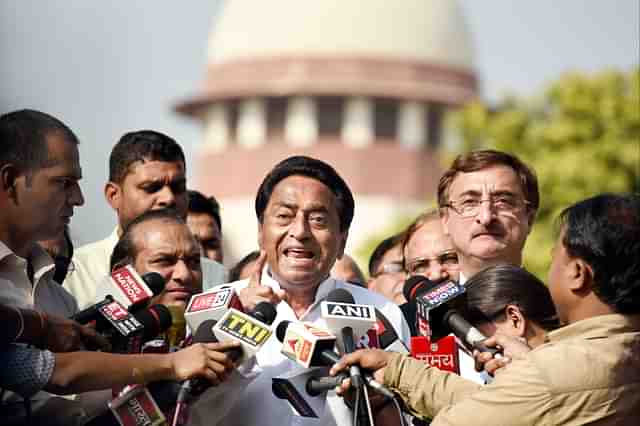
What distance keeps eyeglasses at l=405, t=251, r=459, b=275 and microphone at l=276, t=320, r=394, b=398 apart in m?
1.85

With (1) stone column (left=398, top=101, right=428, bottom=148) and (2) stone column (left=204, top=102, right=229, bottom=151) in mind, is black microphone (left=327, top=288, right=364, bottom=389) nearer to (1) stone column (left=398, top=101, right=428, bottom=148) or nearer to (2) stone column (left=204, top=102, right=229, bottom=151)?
(1) stone column (left=398, top=101, right=428, bottom=148)

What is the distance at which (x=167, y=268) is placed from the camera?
6.16 metres

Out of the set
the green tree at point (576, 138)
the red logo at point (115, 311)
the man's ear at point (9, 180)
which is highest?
the man's ear at point (9, 180)

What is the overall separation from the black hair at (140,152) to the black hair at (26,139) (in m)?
1.76

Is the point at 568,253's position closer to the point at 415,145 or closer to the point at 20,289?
the point at 20,289

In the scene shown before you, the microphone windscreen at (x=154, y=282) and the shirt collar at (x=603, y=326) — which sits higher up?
the microphone windscreen at (x=154, y=282)

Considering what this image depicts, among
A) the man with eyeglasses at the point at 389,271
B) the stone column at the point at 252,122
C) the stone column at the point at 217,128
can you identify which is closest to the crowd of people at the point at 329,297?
the man with eyeglasses at the point at 389,271

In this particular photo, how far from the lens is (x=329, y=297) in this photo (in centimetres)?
541

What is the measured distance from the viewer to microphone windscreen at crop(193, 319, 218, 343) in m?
5.09

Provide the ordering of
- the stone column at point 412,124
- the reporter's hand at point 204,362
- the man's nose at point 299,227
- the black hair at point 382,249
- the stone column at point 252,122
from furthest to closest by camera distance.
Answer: the stone column at point 412,124 → the stone column at point 252,122 → the black hair at point 382,249 → the man's nose at point 299,227 → the reporter's hand at point 204,362

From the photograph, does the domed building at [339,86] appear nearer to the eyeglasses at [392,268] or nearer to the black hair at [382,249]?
the black hair at [382,249]

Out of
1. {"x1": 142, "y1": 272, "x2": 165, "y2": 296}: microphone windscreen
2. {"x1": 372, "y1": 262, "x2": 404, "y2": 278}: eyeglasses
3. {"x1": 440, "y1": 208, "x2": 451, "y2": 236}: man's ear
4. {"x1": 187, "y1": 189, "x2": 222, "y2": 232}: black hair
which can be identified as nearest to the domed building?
{"x1": 187, "y1": 189, "x2": 222, "y2": 232}: black hair

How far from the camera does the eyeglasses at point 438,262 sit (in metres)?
6.71

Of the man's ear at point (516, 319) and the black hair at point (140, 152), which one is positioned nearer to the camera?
the man's ear at point (516, 319)
